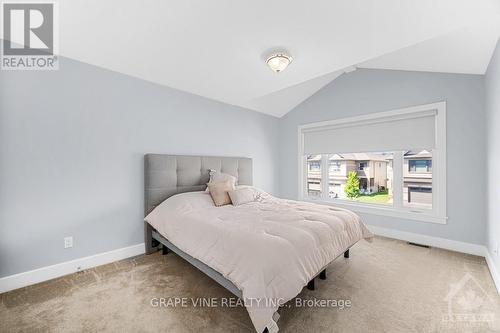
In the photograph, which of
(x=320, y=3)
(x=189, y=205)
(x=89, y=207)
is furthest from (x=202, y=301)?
(x=320, y=3)

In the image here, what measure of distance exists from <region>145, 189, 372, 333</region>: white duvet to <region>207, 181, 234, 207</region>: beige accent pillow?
0.08 m

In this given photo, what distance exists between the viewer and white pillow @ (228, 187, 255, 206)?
291 centimetres

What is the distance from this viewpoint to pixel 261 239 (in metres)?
1.63

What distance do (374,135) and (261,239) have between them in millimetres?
3012

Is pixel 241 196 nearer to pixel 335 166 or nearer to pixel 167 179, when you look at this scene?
pixel 167 179

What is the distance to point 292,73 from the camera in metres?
2.86

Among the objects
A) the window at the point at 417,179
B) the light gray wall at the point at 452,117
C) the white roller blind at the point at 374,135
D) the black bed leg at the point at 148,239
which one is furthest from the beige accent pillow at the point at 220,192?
the window at the point at 417,179

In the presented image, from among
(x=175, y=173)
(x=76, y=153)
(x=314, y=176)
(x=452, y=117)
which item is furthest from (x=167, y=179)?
(x=452, y=117)

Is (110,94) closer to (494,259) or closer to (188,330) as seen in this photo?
(188,330)

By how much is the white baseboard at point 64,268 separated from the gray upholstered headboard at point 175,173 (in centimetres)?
53

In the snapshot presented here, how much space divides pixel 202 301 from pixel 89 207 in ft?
5.50

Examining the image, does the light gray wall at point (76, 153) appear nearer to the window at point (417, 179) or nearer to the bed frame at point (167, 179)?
the bed frame at point (167, 179)

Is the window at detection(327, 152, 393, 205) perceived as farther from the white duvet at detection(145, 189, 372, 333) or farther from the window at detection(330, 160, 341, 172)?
the white duvet at detection(145, 189, 372, 333)

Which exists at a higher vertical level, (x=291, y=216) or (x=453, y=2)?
(x=453, y=2)
